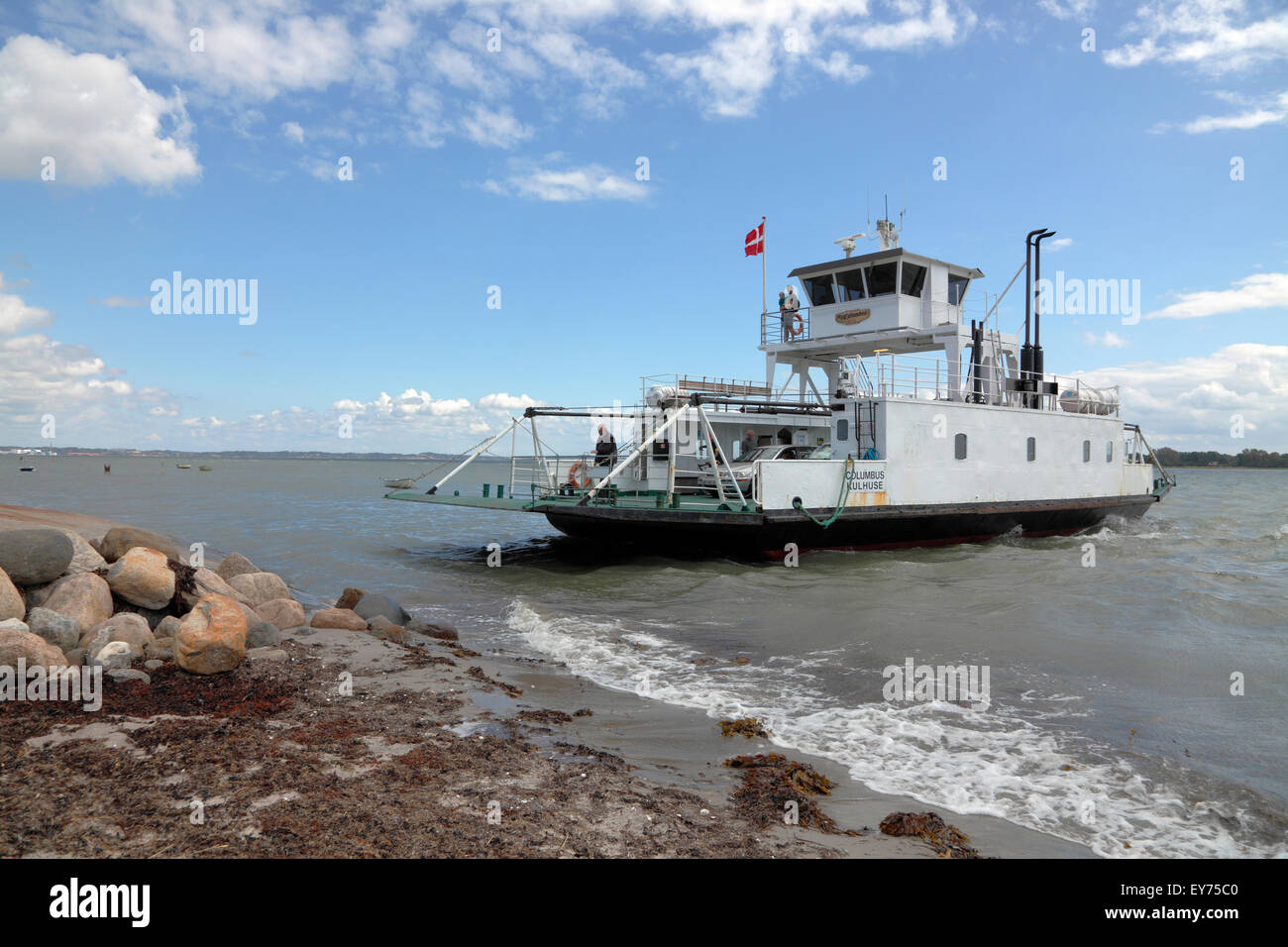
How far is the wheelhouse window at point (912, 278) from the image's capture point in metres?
21.5

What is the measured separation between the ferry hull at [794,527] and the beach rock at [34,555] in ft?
29.1

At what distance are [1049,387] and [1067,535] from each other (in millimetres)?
4492

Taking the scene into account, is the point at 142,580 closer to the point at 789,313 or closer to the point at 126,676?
the point at 126,676

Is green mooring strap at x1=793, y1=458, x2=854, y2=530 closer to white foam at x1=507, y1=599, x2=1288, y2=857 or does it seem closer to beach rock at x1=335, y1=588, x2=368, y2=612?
white foam at x1=507, y1=599, x2=1288, y2=857

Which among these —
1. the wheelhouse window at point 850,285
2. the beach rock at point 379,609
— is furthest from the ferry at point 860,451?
the beach rock at point 379,609

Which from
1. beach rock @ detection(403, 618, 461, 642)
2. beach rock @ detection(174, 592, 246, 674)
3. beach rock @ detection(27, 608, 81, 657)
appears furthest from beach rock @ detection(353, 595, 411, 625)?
beach rock @ detection(27, 608, 81, 657)

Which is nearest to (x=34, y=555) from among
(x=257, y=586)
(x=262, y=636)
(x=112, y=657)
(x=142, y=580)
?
(x=142, y=580)

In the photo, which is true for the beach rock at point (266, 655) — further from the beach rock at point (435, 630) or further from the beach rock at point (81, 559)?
the beach rock at point (435, 630)

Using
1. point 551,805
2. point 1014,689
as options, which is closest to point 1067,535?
point 1014,689

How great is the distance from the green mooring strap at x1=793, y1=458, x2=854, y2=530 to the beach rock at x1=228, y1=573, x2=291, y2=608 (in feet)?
31.6

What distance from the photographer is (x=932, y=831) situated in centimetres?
439
